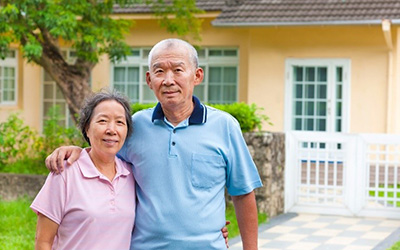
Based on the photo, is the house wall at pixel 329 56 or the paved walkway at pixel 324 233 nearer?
the paved walkway at pixel 324 233

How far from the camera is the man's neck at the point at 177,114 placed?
373 centimetres

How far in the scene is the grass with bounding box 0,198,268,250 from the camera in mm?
8177

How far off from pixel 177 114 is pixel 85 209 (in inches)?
24.4

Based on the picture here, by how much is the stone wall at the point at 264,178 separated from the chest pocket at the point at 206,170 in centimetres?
693

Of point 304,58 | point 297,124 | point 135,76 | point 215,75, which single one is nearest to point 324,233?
point 297,124

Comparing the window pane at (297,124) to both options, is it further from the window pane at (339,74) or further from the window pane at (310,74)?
the window pane at (339,74)

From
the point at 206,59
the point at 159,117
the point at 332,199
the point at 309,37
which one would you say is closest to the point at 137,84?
the point at 206,59

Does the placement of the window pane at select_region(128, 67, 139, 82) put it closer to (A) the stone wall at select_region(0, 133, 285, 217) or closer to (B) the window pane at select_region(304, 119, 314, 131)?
(B) the window pane at select_region(304, 119, 314, 131)

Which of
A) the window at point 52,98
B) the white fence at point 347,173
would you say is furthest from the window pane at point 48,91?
the white fence at point 347,173

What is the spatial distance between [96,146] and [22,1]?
30.0ft

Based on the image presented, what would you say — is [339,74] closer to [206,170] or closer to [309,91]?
[309,91]

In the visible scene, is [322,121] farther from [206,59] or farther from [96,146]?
[96,146]

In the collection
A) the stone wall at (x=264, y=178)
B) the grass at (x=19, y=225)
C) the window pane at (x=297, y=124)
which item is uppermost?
the window pane at (x=297, y=124)

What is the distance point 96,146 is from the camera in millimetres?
3613
